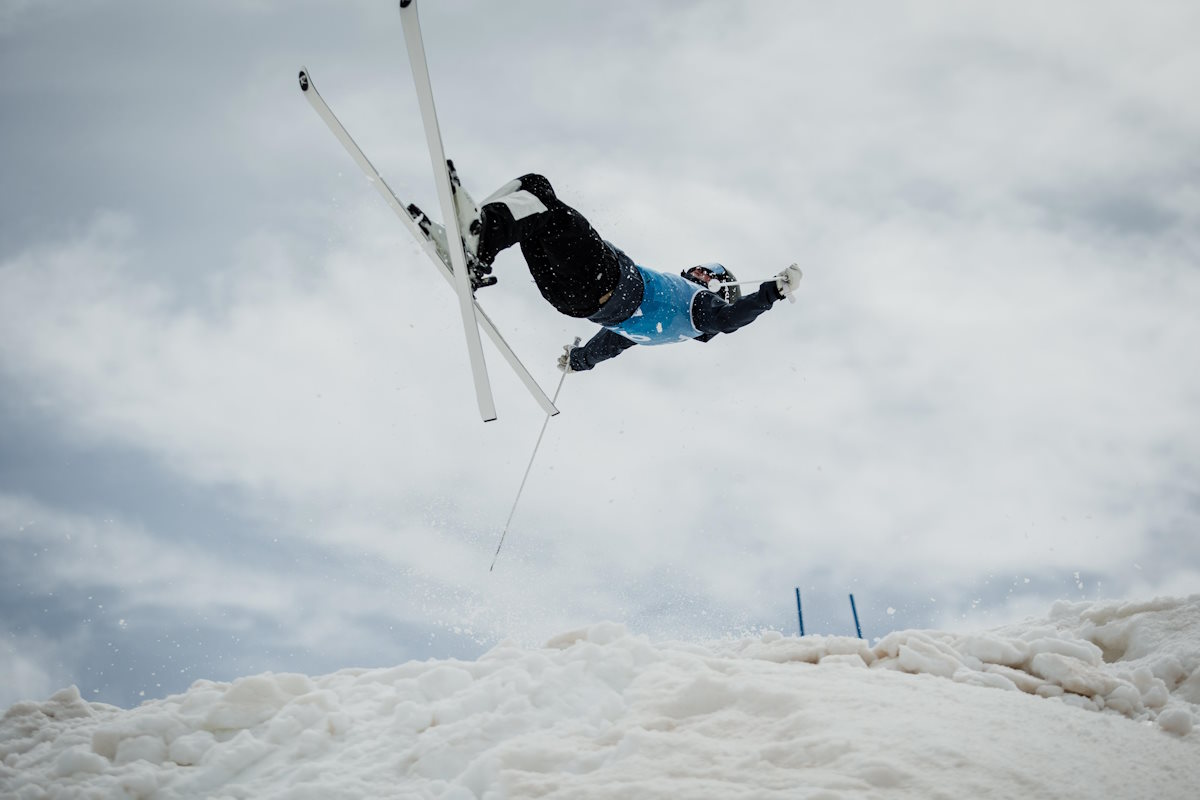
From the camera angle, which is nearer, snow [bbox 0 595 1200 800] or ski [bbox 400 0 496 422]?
snow [bbox 0 595 1200 800]

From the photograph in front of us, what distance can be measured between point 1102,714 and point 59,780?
4854mm

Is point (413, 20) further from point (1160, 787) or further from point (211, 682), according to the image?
point (1160, 787)

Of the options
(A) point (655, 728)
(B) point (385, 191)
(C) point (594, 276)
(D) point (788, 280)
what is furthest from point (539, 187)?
(A) point (655, 728)

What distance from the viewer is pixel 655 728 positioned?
357 centimetres

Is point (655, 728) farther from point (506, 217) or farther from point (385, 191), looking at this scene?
point (385, 191)

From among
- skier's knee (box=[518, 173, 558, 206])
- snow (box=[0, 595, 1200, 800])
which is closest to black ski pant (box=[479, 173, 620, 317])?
skier's knee (box=[518, 173, 558, 206])

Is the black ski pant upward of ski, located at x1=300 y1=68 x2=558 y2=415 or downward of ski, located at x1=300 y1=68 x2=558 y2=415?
downward

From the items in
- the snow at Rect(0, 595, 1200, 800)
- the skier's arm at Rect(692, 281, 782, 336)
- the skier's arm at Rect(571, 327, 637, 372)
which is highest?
the skier's arm at Rect(571, 327, 637, 372)

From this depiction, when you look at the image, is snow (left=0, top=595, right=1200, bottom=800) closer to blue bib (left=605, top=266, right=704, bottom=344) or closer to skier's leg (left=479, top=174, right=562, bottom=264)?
skier's leg (left=479, top=174, right=562, bottom=264)

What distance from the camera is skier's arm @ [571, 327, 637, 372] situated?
7.93 metres

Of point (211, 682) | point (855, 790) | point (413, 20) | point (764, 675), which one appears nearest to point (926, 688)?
point (764, 675)

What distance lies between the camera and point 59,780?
3689 mm

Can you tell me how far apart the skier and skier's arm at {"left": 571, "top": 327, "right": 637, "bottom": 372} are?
49 centimetres

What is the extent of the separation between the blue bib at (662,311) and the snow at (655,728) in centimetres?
287
